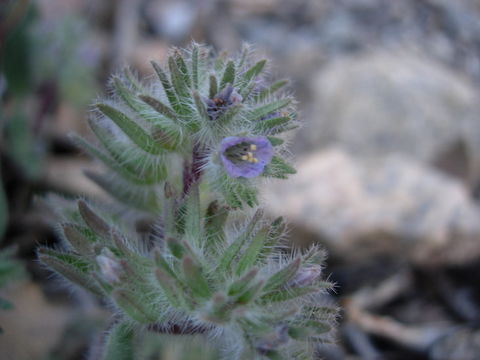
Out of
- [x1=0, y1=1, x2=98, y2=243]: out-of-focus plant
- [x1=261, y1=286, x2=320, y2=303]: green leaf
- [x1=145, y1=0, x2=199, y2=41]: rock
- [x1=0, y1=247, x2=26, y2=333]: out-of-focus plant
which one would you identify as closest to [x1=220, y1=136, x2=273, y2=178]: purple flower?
[x1=261, y1=286, x2=320, y2=303]: green leaf

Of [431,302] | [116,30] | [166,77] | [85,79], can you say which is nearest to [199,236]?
[166,77]

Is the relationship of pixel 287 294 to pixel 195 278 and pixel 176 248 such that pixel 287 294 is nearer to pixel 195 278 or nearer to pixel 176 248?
pixel 195 278

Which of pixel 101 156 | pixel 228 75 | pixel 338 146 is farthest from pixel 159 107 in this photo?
pixel 338 146

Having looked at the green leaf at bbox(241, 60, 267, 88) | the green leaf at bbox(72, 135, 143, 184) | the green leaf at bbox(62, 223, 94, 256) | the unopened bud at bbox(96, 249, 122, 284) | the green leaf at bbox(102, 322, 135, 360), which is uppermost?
the green leaf at bbox(241, 60, 267, 88)

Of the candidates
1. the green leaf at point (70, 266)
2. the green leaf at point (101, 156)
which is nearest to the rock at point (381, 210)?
the green leaf at point (101, 156)

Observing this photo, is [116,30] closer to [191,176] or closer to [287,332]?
[191,176]

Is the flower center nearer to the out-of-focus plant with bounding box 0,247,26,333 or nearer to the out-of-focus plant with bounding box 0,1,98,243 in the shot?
the out-of-focus plant with bounding box 0,247,26,333
